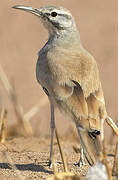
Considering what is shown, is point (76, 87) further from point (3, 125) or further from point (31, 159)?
point (3, 125)

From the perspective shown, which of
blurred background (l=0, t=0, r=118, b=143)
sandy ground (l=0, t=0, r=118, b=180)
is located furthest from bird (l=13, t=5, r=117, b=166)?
blurred background (l=0, t=0, r=118, b=143)

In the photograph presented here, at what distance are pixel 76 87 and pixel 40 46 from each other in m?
6.66

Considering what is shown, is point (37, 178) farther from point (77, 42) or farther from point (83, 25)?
point (83, 25)

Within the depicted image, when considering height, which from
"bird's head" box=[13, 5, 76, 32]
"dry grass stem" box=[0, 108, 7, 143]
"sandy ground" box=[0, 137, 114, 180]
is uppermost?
"bird's head" box=[13, 5, 76, 32]

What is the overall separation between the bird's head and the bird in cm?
2

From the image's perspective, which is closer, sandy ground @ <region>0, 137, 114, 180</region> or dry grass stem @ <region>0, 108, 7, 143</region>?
sandy ground @ <region>0, 137, 114, 180</region>

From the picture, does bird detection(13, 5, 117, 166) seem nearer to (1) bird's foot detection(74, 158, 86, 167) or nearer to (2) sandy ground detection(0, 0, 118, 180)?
(1) bird's foot detection(74, 158, 86, 167)

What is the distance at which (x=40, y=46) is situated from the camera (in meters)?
12.1

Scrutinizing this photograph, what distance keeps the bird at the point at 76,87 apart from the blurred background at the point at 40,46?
354cm

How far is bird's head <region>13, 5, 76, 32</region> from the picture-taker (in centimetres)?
644

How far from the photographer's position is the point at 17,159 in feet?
20.0

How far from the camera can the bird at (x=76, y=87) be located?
17.3 feet

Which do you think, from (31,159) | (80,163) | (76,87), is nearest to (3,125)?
(31,159)

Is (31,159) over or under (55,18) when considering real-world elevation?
under
